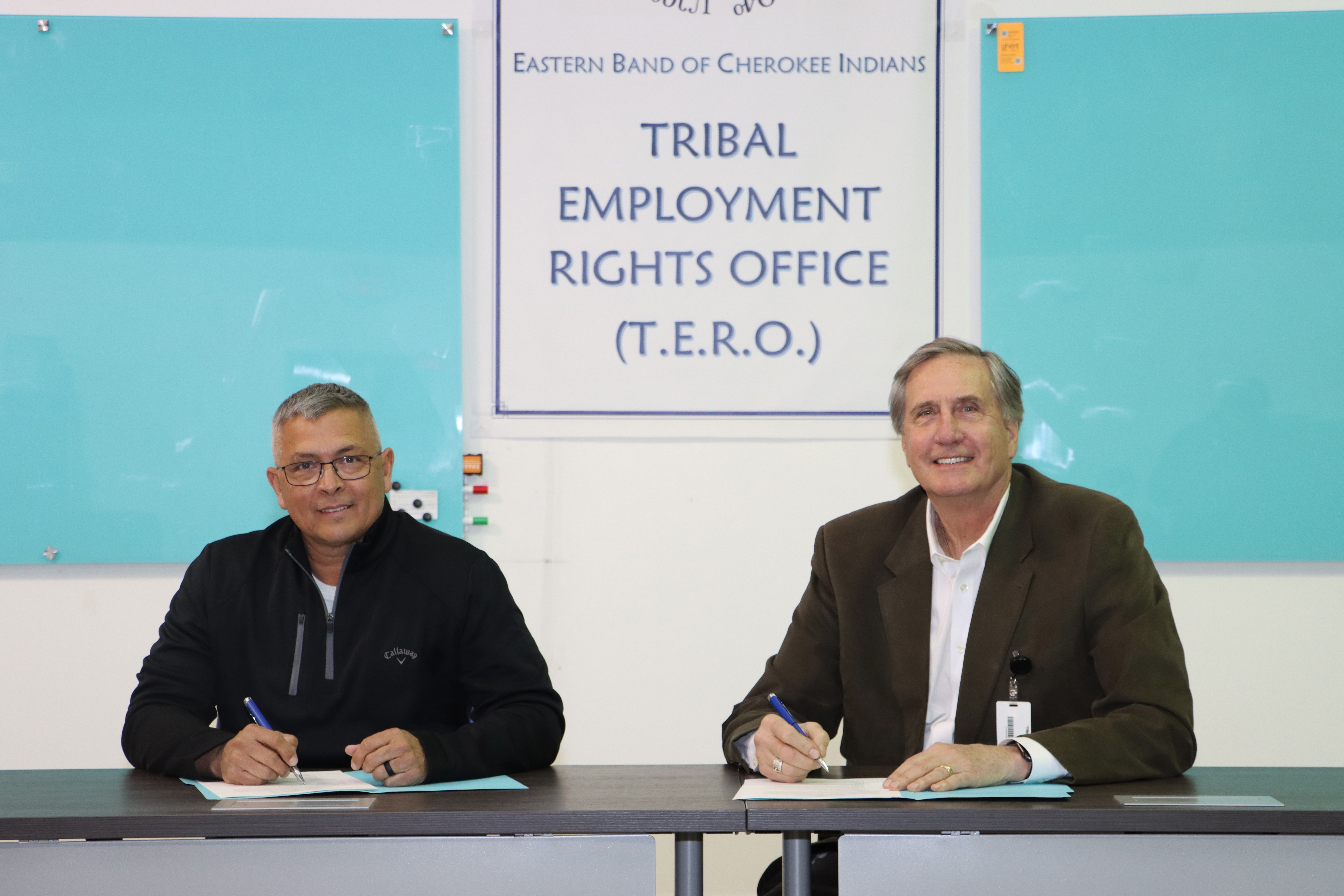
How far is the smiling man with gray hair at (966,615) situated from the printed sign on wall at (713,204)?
46.1 inches

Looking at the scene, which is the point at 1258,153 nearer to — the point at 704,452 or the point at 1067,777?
the point at 704,452

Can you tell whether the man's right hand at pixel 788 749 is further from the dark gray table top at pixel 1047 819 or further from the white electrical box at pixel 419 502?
the white electrical box at pixel 419 502

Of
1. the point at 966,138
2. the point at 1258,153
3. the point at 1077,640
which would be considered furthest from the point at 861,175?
the point at 1077,640

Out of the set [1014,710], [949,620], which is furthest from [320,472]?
[1014,710]

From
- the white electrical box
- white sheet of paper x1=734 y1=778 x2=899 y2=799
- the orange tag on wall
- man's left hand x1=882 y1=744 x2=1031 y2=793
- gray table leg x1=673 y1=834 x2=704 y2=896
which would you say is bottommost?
gray table leg x1=673 y1=834 x2=704 y2=896

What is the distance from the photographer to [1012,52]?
356 cm

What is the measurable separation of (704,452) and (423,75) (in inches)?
55.6

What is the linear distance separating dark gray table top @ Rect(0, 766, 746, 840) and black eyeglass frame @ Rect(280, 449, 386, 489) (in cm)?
71

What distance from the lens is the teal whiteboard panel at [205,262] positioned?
352 centimetres

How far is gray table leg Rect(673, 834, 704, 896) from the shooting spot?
1.71 metres

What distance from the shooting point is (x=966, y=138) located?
358 cm

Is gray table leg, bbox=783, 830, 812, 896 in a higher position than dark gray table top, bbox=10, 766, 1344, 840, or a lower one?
lower

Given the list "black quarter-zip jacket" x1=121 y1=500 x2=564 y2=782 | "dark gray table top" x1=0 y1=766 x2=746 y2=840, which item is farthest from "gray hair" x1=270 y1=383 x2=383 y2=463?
"dark gray table top" x1=0 y1=766 x2=746 y2=840

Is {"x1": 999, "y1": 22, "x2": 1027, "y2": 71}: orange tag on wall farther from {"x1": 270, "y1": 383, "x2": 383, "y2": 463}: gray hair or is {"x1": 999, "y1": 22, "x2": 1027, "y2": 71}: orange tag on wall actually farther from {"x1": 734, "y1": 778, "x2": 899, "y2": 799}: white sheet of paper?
{"x1": 734, "y1": 778, "x2": 899, "y2": 799}: white sheet of paper
